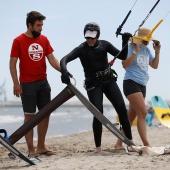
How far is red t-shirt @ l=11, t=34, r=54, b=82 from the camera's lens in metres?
5.20

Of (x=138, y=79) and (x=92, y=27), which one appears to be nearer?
(x=92, y=27)

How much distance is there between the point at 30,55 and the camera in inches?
206

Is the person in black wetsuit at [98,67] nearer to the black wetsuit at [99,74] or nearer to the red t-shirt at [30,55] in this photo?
the black wetsuit at [99,74]

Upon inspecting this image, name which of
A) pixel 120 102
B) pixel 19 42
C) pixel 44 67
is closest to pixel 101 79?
pixel 120 102

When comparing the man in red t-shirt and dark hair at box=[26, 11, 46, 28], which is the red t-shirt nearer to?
the man in red t-shirt

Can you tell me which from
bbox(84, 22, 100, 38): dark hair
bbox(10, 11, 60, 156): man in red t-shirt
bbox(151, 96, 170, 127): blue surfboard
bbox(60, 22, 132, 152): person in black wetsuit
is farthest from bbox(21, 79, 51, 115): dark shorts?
bbox(151, 96, 170, 127): blue surfboard

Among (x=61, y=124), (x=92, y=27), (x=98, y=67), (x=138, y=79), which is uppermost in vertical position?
(x=92, y=27)

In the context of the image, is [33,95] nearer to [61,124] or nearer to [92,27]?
[92,27]

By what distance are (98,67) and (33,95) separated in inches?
35.0

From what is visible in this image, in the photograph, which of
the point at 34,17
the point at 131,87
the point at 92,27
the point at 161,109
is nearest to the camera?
the point at 92,27

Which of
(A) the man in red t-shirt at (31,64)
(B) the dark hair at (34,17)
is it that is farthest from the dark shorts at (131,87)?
(B) the dark hair at (34,17)

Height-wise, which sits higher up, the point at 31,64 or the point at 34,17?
the point at 34,17

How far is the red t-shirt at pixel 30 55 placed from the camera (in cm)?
520

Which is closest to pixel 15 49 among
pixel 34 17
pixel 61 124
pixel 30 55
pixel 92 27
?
pixel 30 55
